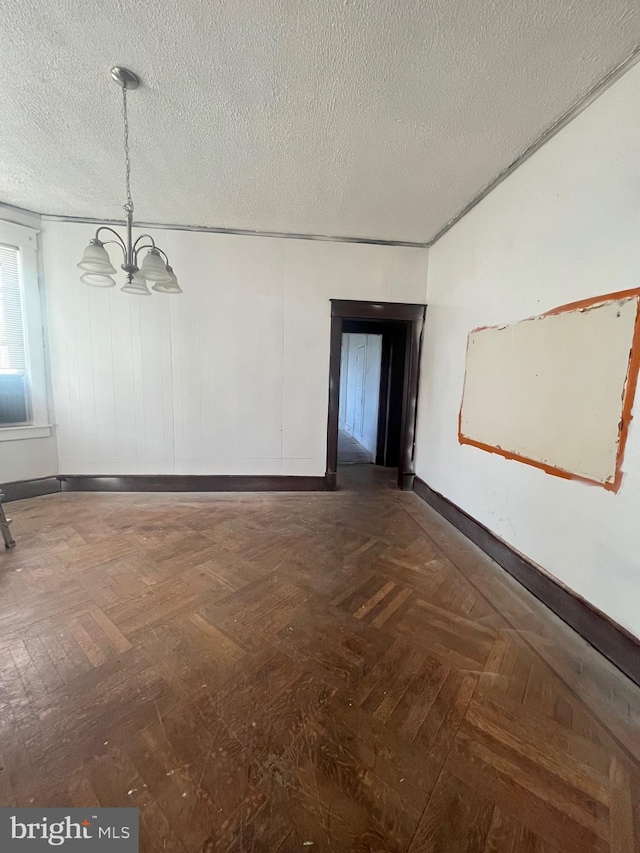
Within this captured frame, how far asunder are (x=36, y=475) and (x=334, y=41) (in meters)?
4.40

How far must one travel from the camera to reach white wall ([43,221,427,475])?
359 centimetres

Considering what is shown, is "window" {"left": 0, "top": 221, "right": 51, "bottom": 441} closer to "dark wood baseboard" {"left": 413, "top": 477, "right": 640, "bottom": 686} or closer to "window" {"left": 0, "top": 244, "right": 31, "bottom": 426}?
"window" {"left": 0, "top": 244, "right": 31, "bottom": 426}

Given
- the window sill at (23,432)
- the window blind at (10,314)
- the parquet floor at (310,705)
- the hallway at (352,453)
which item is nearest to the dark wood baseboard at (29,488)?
the window sill at (23,432)

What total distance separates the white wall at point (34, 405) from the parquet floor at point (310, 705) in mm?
1478

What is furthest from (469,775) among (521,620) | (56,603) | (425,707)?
(56,603)

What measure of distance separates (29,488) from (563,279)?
5.02 meters

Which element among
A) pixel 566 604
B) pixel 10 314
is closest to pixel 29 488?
pixel 10 314

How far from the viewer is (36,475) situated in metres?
3.58

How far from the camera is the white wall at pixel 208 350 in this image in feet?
11.8

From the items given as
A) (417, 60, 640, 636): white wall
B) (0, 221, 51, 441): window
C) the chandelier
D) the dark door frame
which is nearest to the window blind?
(0, 221, 51, 441): window

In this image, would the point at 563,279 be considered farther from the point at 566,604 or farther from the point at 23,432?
the point at 23,432

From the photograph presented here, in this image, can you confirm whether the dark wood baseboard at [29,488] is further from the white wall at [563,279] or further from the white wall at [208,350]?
the white wall at [563,279]

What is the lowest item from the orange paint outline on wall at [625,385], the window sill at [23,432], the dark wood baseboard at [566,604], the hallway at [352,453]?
the hallway at [352,453]

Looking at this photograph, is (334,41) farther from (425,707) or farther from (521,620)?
(521,620)
